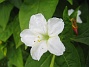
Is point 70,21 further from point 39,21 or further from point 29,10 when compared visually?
point 29,10

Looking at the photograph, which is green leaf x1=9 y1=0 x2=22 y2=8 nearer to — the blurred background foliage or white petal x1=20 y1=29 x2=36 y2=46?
the blurred background foliage

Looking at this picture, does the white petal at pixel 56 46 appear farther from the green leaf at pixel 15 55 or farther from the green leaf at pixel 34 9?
the green leaf at pixel 15 55

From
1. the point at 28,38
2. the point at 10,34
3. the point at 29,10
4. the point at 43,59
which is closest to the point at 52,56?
the point at 43,59

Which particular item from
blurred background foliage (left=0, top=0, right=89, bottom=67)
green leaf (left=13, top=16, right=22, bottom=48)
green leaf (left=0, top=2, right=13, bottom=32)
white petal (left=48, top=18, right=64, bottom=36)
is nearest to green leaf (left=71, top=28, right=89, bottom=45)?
blurred background foliage (left=0, top=0, right=89, bottom=67)

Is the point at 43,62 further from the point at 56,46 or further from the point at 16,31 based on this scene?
the point at 16,31

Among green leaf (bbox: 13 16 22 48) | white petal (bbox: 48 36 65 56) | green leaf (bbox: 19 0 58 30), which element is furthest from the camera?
green leaf (bbox: 13 16 22 48)
